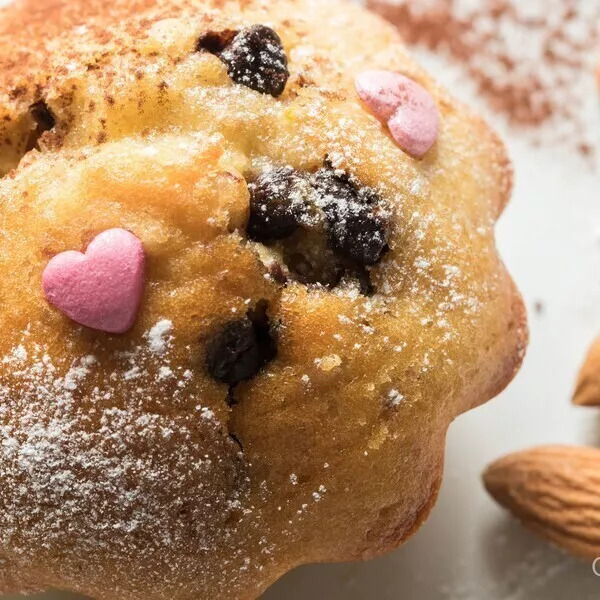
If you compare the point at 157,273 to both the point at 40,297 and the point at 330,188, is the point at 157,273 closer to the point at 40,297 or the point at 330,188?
the point at 40,297

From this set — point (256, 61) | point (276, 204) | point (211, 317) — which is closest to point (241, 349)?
point (211, 317)

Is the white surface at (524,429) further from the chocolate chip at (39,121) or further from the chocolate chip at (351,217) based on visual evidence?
the chocolate chip at (39,121)

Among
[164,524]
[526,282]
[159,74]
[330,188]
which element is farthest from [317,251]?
[526,282]

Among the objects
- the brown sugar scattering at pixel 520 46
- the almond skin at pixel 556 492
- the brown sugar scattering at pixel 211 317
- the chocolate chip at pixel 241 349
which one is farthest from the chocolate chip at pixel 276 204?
the brown sugar scattering at pixel 520 46

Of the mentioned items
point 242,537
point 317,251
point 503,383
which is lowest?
point 242,537

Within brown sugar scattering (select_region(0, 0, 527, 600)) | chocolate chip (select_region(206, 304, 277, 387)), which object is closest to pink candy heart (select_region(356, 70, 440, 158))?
brown sugar scattering (select_region(0, 0, 527, 600))

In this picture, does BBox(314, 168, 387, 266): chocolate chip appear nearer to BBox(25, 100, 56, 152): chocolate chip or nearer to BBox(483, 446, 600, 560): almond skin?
BBox(25, 100, 56, 152): chocolate chip

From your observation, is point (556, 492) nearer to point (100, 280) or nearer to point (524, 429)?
point (524, 429)
